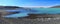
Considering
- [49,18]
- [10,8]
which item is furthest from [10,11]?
[49,18]

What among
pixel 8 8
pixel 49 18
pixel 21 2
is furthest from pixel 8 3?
pixel 49 18

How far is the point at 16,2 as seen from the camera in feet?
3.79

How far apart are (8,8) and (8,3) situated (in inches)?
2.5

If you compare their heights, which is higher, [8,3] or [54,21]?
[8,3]

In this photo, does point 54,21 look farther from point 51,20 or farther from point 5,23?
point 5,23

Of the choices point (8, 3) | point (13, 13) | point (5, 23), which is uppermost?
point (8, 3)

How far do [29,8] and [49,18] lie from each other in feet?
0.95

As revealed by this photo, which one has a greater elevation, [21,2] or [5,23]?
[21,2]

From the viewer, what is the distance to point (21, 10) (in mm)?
1187

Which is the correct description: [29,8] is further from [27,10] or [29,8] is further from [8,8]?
[8,8]

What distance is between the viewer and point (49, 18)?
1199 millimetres

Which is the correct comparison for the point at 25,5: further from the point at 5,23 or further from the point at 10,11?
the point at 5,23

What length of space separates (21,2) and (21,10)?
10 cm

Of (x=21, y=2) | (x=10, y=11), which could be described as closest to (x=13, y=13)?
(x=10, y=11)
